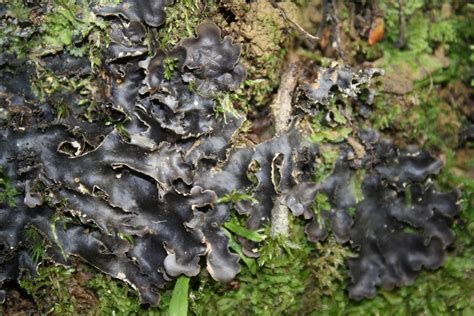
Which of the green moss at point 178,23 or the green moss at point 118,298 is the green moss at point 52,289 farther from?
the green moss at point 178,23

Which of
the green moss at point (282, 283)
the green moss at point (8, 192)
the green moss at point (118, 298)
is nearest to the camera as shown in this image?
the green moss at point (8, 192)

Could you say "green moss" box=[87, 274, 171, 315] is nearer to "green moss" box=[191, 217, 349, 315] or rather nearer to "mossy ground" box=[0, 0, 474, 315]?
"mossy ground" box=[0, 0, 474, 315]

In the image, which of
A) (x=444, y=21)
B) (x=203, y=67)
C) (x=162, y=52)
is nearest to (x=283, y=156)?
(x=203, y=67)

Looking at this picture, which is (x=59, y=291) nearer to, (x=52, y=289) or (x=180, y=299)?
(x=52, y=289)

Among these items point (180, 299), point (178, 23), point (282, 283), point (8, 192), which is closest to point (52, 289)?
point (8, 192)

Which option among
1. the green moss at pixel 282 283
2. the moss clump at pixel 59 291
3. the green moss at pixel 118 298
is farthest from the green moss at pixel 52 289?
the green moss at pixel 282 283

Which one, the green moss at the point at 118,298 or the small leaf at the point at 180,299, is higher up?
the small leaf at the point at 180,299

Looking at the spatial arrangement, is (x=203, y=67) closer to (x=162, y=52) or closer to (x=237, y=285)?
(x=162, y=52)
